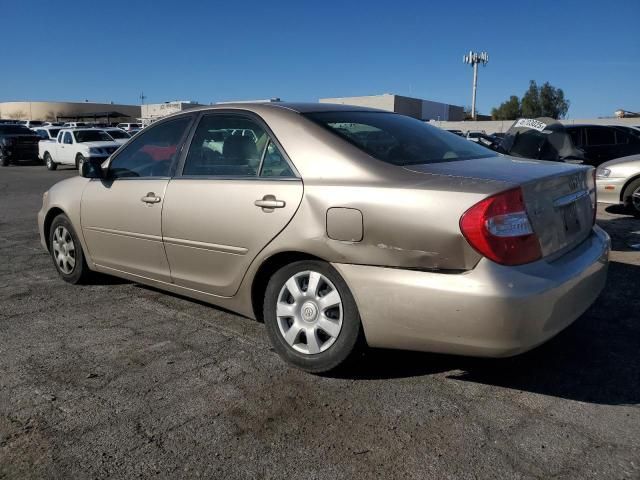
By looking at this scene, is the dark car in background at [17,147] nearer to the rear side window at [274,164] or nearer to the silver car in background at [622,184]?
the silver car in background at [622,184]

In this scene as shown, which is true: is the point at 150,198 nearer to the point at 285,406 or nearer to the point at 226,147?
the point at 226,147

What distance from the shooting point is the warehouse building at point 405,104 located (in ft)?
218

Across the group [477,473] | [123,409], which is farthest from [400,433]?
[123,409]

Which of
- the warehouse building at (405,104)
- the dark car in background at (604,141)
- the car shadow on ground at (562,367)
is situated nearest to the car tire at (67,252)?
the car shadow on ground at (562,367)

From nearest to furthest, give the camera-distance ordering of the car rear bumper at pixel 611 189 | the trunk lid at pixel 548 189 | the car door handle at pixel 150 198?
the trunk lid at pixel 548 189
the car door handle at pixel 150 198
the car rear bumper at pixel 611 189

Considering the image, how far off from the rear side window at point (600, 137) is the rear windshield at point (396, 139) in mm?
9180

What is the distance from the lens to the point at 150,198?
404 cm

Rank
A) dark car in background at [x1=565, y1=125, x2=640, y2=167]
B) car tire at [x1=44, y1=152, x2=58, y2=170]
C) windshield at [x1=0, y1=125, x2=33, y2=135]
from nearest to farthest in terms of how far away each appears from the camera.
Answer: dark car in background at [x1=565, y1=125, x2=640, y2=167]
car tire at [x1=44, y1=152, x2=58, y2=170]
windshield at [x1=0, y1=125, x2=33, y2=135]

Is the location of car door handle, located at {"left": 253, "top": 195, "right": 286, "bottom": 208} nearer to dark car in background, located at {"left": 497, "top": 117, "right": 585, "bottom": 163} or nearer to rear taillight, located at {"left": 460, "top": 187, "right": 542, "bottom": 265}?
rear taillight, located at {"left": 460, "top": 187, "right": 542, "bottom": 265}

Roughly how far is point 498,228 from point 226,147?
6.34 ft

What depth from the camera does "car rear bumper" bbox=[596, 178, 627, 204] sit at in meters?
8.93

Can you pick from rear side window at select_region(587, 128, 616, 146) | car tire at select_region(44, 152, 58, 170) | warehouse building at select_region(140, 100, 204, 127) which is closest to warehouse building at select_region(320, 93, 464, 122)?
warehouse building at select_region(140, 100, 204, 127)

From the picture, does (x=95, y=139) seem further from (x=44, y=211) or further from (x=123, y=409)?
(x=123, y=409)

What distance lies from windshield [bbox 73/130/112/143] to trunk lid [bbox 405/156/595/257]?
68.0 feet
